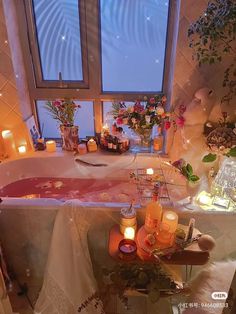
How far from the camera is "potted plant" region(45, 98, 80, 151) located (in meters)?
2.24

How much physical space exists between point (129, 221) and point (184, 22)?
4.49ft

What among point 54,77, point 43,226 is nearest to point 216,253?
point 43,226

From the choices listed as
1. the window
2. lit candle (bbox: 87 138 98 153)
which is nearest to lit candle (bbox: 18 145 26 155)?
the window

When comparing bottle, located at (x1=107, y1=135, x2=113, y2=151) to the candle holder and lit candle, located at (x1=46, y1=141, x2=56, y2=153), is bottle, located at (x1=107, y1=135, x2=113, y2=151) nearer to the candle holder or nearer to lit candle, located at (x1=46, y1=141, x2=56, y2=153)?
lit candle, located at (x1=46, y1=141, x2=56, y2=153)

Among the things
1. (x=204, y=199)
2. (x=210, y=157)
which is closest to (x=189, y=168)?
(x=210, y=157)

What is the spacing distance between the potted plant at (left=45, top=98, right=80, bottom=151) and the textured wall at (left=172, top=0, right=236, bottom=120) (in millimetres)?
838

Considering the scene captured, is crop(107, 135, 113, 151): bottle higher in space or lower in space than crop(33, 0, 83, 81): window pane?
lower

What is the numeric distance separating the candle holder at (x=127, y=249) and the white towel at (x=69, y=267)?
0.99 feet

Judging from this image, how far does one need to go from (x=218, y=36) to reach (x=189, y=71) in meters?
0.34

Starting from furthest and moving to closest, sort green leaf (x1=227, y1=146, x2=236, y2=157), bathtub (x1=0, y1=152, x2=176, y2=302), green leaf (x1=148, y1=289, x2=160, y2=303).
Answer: green leaf (x1=227, y1=146, x2=236, y2=157)
bathtub (x1=0, y1=152, x2=176, y2=302)
green leaf (x1=148, y1=289, x2=160, y2=303)

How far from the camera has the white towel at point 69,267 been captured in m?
1.62

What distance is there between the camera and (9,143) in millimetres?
2268

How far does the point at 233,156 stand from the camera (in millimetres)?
1818

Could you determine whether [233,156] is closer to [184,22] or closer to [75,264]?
[184,22]
